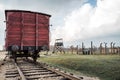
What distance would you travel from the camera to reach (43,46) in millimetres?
17078

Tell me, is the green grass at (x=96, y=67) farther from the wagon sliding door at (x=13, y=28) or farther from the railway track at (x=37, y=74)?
the wagon sliding door at (x=13, y=28)

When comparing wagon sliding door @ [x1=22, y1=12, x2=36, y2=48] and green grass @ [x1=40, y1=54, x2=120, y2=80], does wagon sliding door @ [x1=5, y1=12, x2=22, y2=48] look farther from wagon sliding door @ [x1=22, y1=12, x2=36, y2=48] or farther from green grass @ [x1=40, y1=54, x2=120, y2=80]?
green grass @ [x1=40, y1=54, x2=120, y2=80]

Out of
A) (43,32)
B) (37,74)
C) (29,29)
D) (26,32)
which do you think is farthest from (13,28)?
(37,74)

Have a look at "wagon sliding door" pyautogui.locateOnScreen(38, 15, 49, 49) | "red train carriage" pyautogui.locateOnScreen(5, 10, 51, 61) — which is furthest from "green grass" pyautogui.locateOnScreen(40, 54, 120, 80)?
"red train carriage" pyautogui.locateOnScreen(5, 10, 51, 61)

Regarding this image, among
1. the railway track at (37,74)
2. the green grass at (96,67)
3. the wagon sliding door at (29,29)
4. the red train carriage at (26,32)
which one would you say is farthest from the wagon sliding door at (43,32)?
the railway track at (37,74)

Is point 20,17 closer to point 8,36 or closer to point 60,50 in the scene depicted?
point 8,36

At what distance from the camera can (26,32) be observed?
16578 millimetres

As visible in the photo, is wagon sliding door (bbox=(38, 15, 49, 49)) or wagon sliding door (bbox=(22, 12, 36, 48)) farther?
wagon sliding door (bbox=(38, 15, 49, 49))

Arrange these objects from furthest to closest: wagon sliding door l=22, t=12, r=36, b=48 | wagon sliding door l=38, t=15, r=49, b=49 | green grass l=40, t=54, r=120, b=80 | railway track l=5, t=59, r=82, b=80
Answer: wagon sliding door l=38, t=15, r=49, b=49 < wagon sliding door l=22, t=12, r=36, b=48 < green grass l=40, t=54, r=120, b=80 < railway track l=5, t=59, r=82, b=80

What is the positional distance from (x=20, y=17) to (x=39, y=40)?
86.7 inches

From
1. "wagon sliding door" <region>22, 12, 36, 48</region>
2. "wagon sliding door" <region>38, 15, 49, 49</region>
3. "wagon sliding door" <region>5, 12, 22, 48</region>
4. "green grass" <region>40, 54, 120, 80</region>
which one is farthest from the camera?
"wagon sliding door" <region>38, 15, 49, 49</region>

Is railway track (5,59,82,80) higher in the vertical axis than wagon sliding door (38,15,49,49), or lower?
lower

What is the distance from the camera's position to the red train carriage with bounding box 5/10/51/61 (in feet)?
51.9

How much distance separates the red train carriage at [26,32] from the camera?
15.8m
